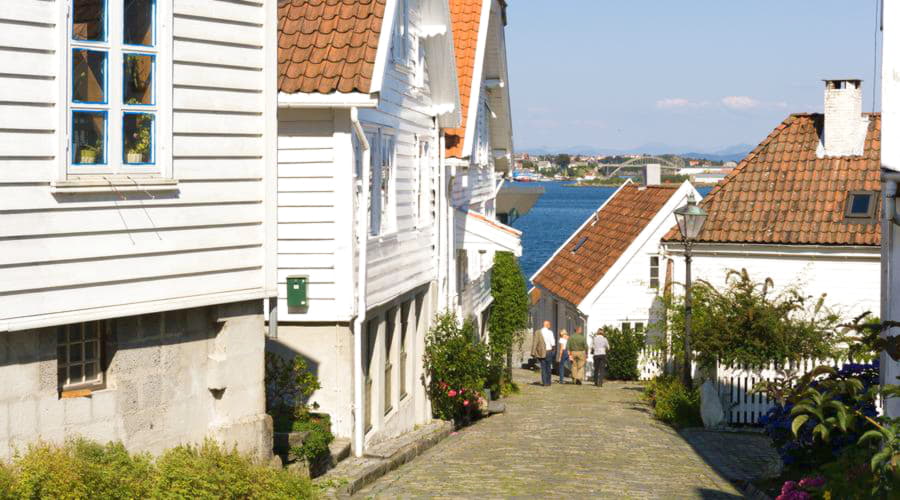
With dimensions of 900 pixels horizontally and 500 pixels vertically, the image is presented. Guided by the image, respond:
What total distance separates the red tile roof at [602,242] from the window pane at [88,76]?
25.1 meters

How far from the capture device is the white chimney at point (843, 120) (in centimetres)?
2703

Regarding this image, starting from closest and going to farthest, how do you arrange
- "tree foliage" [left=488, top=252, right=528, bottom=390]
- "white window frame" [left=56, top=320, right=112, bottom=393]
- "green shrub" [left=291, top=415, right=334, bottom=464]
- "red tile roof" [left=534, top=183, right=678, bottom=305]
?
1. "white window frame" [left=56, top=320, right=112, bottom=393]
2. "green shrub" [left=291, top=415, right=334, bottom=464]
3. "tree foliage" [left=488, top=252, right=528, bottom=390]
4. "red tile roof" [left=534, top=183, right=678, bottom=305]

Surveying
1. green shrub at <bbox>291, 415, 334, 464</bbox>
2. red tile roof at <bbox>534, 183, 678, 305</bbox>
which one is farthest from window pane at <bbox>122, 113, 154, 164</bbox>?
red tile roof at <bbox>534, 183, 678, 305</bbox>

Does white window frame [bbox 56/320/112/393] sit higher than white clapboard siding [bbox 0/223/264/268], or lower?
lower

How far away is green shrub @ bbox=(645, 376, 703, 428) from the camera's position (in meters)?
20.5

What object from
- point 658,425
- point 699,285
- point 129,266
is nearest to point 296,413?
point 129,266

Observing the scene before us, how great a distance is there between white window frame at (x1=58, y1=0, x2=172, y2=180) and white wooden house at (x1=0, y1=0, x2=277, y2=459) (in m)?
0.01

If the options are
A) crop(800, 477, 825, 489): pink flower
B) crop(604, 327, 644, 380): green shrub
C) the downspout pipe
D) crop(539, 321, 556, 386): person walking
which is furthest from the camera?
crop(604, 327, 644, 380): green shrub

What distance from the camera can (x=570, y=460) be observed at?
15.5 m

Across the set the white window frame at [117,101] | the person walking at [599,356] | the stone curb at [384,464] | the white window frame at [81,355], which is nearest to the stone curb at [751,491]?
the stone curb at [384,464]

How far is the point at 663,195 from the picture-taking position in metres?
34.2

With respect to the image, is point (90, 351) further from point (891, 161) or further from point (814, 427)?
point (891, 161)

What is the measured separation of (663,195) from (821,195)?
7659 mm

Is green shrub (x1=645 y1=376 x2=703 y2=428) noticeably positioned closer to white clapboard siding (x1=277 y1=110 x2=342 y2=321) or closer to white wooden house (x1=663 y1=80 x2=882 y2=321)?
white wooden house (x1=663 y1=80 x2=882 y2=321)
